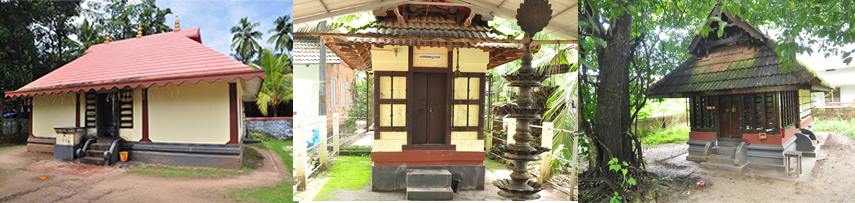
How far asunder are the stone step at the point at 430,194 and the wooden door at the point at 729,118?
5.55 ft

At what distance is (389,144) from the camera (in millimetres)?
2766

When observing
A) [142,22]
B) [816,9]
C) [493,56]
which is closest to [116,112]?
[142,22]

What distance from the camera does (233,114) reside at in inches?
76.8

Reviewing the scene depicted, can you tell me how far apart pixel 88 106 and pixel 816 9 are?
376cm

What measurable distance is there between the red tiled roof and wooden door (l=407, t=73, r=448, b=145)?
1.09 meters

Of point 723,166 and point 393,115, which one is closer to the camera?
point 393,115

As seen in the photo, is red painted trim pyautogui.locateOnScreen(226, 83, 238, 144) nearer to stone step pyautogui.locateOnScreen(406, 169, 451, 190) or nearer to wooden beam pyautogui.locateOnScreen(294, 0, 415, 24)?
wooden beam pyautogui.locateOnScreen(294, 0, 415, 24)

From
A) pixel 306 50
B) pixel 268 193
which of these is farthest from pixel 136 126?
pixel 306 50

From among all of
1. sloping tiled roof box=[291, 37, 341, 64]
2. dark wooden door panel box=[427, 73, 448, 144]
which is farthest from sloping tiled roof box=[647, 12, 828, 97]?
sloping tiled roof box=[291, 37, 341, 64]

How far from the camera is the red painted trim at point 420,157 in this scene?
2.77 metres

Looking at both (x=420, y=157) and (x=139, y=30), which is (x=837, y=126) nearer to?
(x=420, y=157)

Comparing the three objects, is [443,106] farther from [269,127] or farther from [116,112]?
[116,112]

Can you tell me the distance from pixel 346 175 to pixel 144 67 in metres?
1.52

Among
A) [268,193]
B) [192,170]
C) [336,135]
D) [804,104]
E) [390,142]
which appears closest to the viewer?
[192,170]
